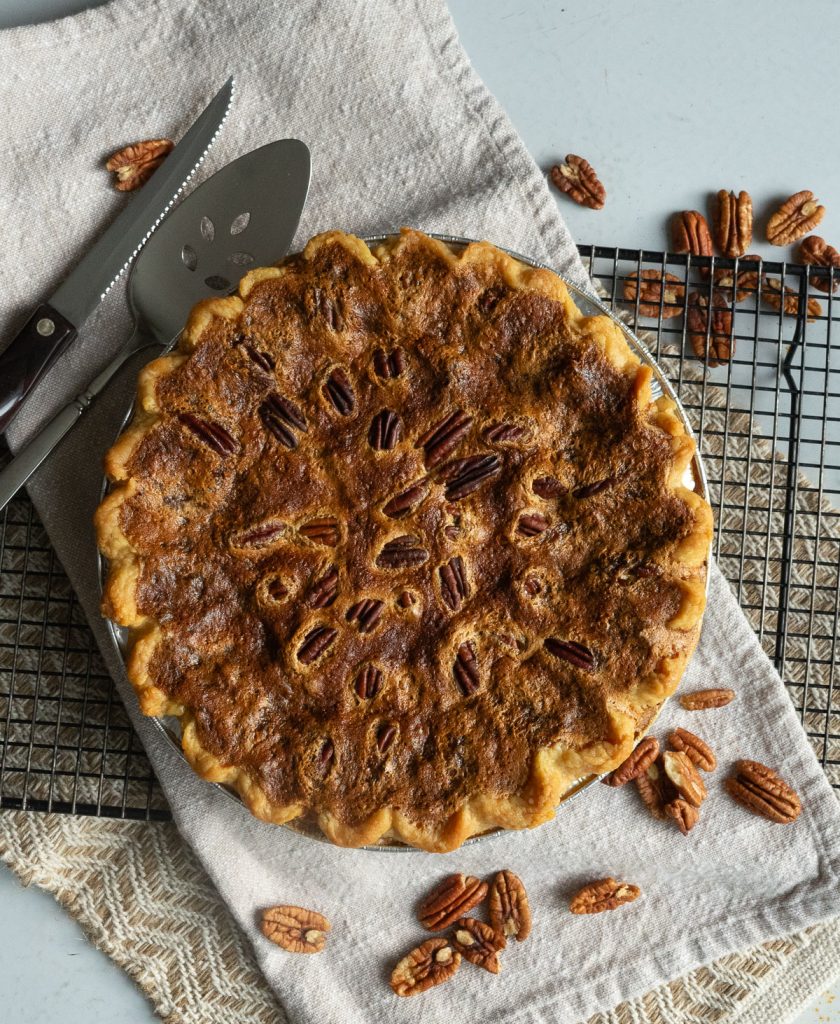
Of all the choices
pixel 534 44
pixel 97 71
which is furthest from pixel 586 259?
pixel 97 71

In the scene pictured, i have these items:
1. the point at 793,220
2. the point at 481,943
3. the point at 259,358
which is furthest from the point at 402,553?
the point at 793,220

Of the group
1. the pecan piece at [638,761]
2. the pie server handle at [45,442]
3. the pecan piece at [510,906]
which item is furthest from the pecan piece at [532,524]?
Answer: the pie server handle at [45,442]

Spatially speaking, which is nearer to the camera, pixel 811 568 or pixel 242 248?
pixel 242 248

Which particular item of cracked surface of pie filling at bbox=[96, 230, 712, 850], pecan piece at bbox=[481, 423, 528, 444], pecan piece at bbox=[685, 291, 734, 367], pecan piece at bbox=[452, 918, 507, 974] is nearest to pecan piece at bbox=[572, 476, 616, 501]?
cracked surface of pie filling at bbox=[96, 230, 712, 850]

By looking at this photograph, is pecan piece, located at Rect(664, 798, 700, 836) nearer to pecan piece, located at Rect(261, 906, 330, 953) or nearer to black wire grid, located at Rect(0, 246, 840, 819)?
black wire grid, located at Rect(0, 246, 840, 819)

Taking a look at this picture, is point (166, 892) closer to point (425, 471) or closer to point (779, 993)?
point (425, 471)

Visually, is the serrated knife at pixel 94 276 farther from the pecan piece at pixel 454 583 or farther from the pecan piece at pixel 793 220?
the pecan piece at pixel 793 220
